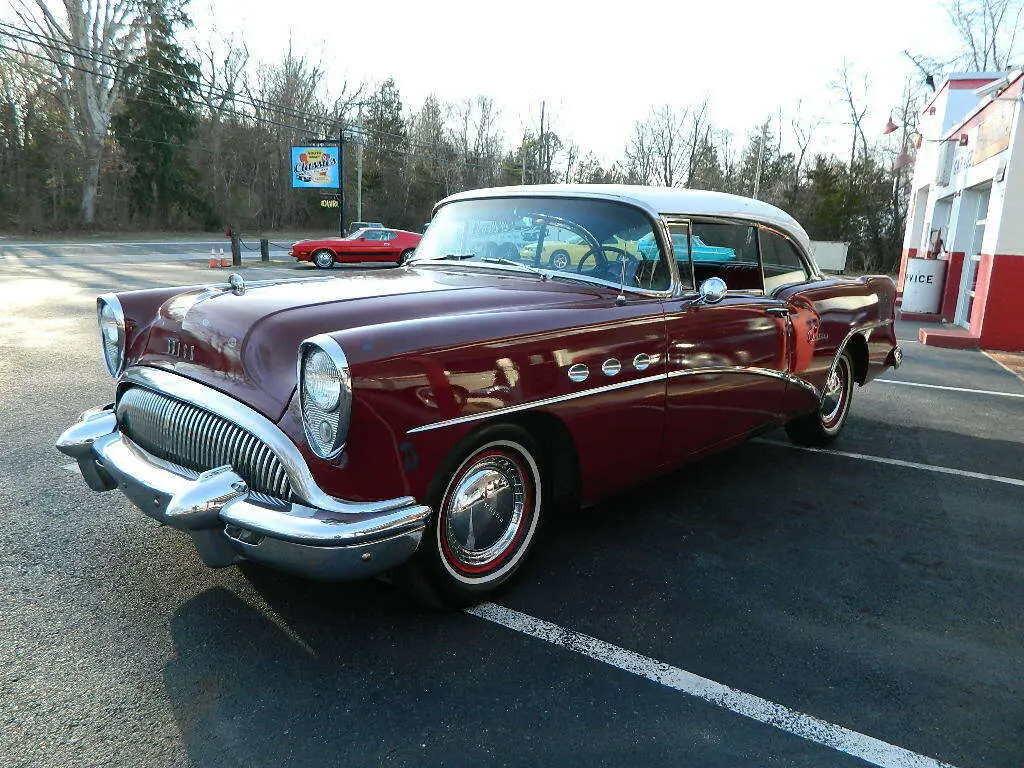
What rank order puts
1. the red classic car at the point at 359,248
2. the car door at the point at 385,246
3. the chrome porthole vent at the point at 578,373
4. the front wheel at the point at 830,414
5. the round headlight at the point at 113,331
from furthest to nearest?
the car door at the point at 385,246
the red classic car at the point at 359,248
the front wheel at the point at 830,414
the round headlight at the point at 113,331
the chrome porthole vent at the point at 578,373

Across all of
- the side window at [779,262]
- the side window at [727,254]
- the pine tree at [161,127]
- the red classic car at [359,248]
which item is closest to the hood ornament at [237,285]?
the side window at [727,254]

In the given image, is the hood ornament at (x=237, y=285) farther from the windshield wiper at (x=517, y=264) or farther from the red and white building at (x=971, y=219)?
the red and white building at (x=971, y=219)

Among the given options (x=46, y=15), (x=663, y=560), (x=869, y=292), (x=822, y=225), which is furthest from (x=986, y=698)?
(x=46, y=15)

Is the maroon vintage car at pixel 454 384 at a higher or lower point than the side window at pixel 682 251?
lower

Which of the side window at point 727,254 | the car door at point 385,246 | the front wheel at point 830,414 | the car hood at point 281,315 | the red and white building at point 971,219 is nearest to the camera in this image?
the car hood at point 281,315

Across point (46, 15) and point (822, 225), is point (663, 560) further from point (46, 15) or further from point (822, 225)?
point (46, 15)

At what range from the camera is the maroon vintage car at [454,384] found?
8.00 ft

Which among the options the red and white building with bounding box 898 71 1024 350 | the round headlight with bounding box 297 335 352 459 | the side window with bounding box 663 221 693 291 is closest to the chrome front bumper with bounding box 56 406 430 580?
the round headlight with bounding box 297 335 352 459

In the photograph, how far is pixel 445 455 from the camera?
8.61 ft

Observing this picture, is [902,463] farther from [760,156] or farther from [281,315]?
[760,156]

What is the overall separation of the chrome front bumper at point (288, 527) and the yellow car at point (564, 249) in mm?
1681

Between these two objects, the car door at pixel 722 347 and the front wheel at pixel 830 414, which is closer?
the car door at pixel 722 347

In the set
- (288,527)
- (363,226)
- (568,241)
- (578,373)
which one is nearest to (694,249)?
(568,241)

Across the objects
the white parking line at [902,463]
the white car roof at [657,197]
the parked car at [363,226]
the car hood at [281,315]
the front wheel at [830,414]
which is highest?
the white car roof at [657,197]
